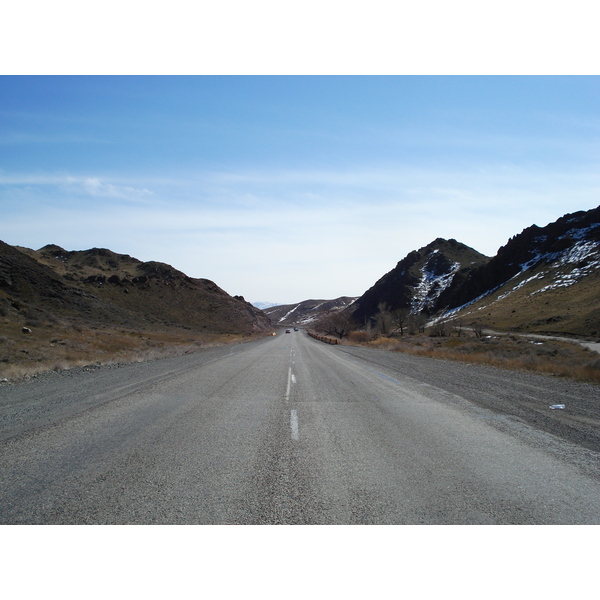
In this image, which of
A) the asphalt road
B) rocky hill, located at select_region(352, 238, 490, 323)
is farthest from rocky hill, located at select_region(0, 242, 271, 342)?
rocky hill, located at select_region(352, 238, 490, 323)

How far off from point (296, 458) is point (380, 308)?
8918cm

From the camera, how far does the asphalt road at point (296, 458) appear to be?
3.89 metres

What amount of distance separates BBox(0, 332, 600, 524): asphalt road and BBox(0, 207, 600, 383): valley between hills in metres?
8.19

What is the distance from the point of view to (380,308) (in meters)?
92.8

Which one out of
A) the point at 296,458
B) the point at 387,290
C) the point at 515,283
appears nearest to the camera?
the point at 296,458

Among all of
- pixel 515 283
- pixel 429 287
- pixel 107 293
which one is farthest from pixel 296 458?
pixel 429 287

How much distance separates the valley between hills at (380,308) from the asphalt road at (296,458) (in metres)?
8.19

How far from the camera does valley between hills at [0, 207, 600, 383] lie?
24672 millimetres

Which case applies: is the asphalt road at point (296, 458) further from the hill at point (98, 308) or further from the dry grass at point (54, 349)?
the hill at point (98, 308)

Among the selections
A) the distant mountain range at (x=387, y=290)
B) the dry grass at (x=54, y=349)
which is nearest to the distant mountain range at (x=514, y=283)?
the distant mountain range at (x=387, y=290)

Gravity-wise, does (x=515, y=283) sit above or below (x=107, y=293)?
above

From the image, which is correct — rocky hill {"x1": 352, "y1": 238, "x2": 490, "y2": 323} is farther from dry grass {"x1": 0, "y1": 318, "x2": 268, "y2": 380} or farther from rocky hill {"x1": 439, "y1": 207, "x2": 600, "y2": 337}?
dry grass {"x1": 0, "y1": 318, "x2": 268, "y2": 380}

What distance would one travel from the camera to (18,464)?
513 cm

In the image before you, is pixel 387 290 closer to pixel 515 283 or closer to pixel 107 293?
pixel 515 283
